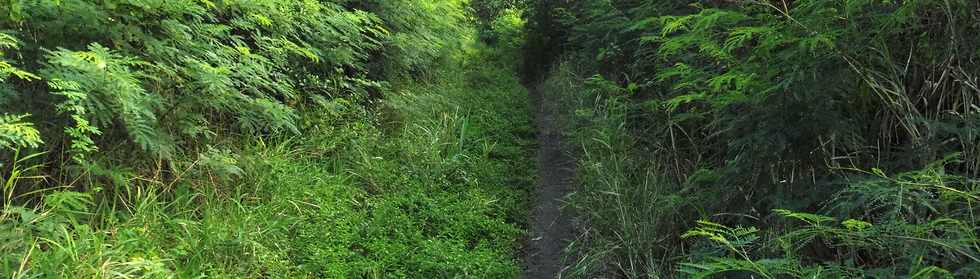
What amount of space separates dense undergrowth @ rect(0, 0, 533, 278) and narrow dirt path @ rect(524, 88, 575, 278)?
199 millimetres

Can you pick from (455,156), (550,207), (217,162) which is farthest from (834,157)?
(455,156)

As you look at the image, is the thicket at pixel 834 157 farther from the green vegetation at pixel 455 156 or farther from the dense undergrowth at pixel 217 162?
the dense undergrowth at pixel 217 162

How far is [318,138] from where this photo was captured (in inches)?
284

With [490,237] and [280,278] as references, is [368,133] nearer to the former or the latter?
[490,237]

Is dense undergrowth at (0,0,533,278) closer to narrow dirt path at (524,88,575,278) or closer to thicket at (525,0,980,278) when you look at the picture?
narrow dirt path at (524,88,575,278)

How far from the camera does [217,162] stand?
5.32m

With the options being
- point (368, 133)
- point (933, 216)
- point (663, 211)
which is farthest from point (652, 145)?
point (933, 216)

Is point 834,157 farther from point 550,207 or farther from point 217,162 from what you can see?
point 217,162

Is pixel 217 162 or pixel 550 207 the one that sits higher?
pixel 217 162

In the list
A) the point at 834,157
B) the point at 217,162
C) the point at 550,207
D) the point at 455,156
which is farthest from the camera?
the point at 455,156

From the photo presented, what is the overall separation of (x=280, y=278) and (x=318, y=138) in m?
2.73

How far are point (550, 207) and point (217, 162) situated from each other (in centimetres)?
365

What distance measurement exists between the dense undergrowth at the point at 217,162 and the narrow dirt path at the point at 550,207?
0.20 m

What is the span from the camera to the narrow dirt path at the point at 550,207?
6027 mm
